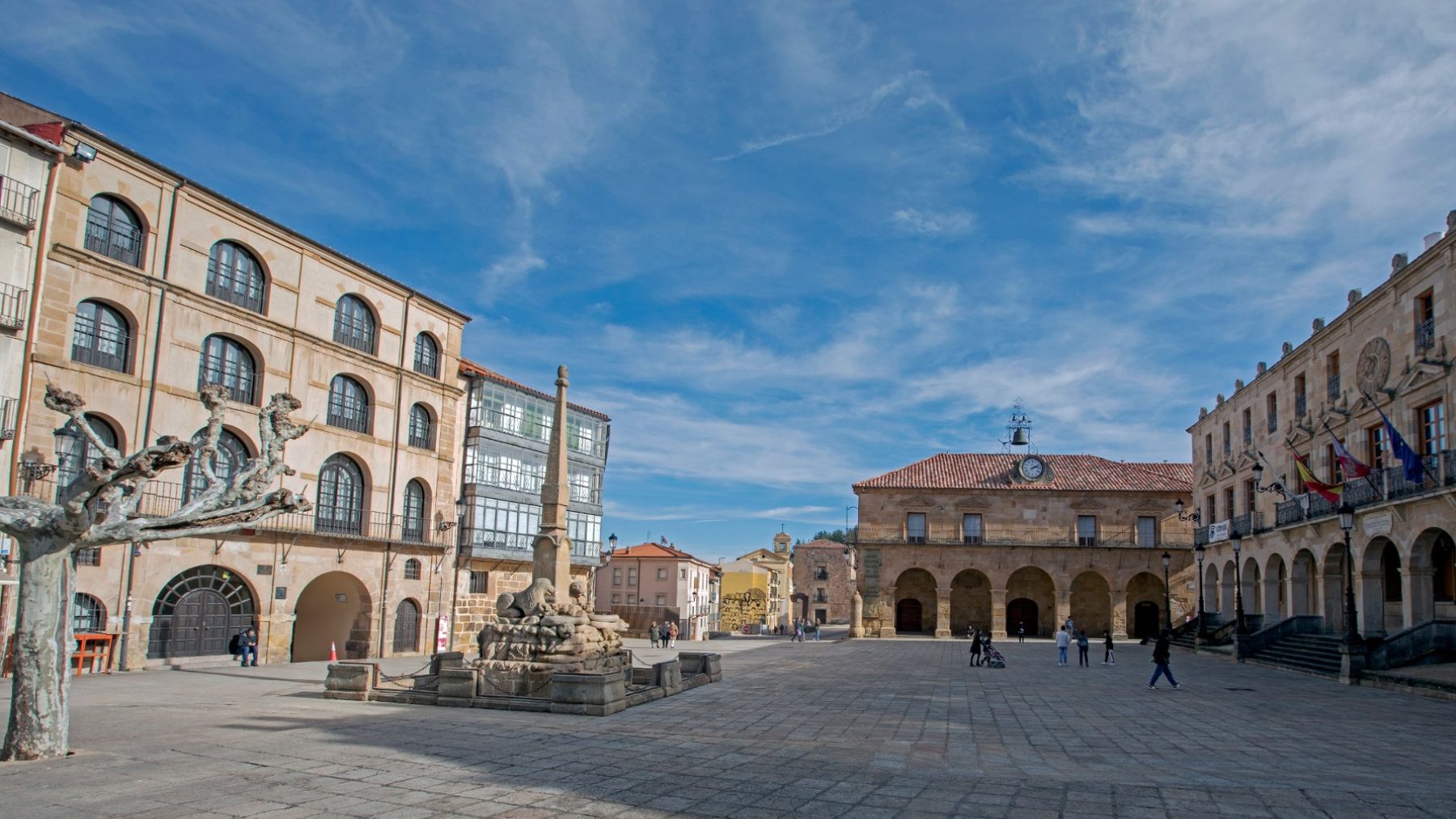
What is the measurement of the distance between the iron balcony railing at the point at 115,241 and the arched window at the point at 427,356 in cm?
1017

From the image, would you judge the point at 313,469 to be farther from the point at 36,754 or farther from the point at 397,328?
the point at 36,754

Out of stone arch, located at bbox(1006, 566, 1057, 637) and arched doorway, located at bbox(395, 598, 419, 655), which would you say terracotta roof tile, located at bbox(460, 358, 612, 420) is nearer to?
arched doorway, located at bbox(395, 598, 419, 655)

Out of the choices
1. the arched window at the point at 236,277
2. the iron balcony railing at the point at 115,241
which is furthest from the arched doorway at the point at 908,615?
the iron balcony railing at the point at 115,241

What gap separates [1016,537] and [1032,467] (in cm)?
417

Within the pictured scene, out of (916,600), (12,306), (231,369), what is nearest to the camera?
(12,306)

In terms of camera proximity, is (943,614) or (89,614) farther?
(943,614)

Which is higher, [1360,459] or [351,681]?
[1360,459]

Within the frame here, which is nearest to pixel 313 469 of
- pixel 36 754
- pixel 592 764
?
pixel 36 754

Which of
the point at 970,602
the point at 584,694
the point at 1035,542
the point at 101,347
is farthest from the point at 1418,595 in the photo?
the point at 101,347

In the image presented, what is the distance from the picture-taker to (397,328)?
105 feet

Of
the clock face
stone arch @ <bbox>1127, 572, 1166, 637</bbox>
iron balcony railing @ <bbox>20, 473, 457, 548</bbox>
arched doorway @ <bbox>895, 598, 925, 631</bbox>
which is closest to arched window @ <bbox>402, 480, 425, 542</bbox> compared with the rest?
iron balcony railing @ <bbox>20, 473, 457, 548</bbox>

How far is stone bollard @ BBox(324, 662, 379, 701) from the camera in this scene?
16797mm

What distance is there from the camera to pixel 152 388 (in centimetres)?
2378

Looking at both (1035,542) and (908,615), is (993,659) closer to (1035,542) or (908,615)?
(1035,542)
